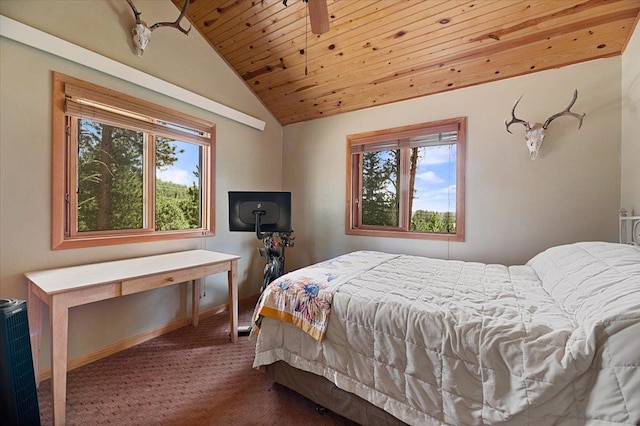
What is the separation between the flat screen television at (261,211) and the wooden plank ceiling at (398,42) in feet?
4.90

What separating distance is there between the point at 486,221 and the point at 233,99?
304 centimetres

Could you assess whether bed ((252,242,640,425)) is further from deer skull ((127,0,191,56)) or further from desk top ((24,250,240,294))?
deer skull ((127,0,191,56))

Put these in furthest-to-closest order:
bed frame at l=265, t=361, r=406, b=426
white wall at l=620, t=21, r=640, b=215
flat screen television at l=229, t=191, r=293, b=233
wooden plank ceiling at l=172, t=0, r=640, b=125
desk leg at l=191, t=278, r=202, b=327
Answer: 1. desk leg at l=191, t=278, r=202, b=327
2. flat screen television at l=229, t=191, r=293, b=233
3. wooden plank ceiling at l=172, t=0, r=640, b=125
4. white wall at l=620, t=21, r=640, b=215
5. bed frame at l=265, t=361, r=406, b=426

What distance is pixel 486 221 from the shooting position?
8.17 feet

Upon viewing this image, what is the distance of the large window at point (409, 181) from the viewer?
2.68 meters

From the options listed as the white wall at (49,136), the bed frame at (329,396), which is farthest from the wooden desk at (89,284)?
the bed frame at (329,396)

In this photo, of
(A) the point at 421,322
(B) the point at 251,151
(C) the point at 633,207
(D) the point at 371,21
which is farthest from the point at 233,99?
(C) the point at 633,207

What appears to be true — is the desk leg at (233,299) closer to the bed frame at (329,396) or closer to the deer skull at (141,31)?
the bed frame at (329,396)

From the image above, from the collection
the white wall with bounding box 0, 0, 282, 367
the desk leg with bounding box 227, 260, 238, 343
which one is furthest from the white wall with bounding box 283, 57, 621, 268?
the white wall with bounding box 0, 0, 282, 367

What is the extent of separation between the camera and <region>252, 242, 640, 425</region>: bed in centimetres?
85

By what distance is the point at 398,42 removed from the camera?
2342 mm

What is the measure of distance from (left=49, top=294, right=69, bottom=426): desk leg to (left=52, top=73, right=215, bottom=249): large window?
0.70 meters

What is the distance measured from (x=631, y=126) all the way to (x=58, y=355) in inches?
155

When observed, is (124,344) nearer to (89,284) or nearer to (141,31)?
(89,284)
